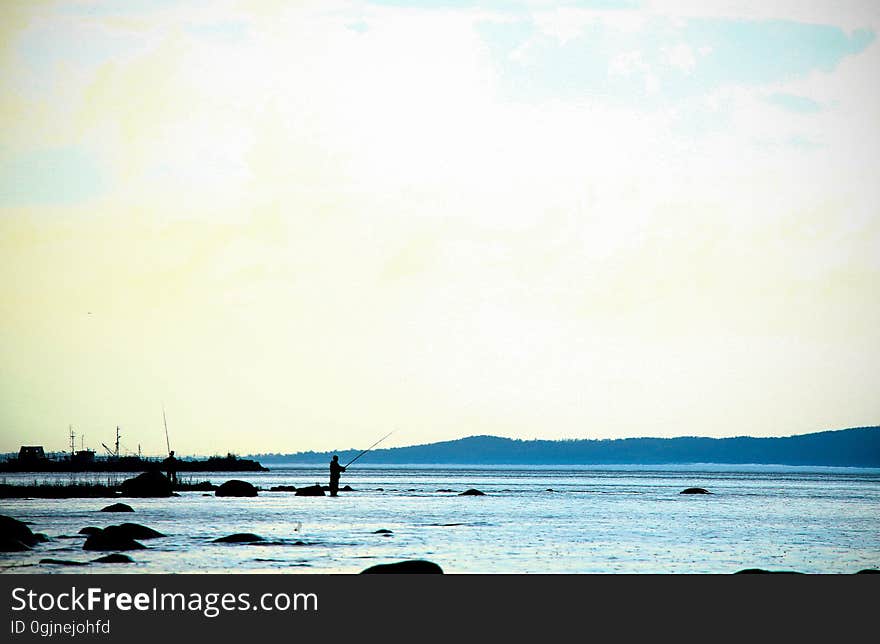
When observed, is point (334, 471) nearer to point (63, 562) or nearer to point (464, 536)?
point (464, 536)

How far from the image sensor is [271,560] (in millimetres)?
37000

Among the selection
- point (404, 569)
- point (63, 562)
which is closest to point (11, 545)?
point (63, 562)

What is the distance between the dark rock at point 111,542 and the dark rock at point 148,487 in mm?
36597

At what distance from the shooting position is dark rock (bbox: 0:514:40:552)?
38.6m

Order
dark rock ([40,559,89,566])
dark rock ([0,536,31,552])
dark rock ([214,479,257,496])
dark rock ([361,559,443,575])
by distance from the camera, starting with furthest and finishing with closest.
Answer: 1. dark rock ([214,479,257,496])
2. dark rock ([0,536,31,552])
3. dark rock ([40,559,89,566])
4. dark rock ([361,559,443,575])

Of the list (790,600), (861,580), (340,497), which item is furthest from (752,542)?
(340,497)

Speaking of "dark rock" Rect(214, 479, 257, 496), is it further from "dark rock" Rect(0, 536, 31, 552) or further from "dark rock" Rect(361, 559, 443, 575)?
"dark rock" Rect(361, 559, 443, 575)

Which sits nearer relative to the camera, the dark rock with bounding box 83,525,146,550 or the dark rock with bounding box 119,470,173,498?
the dark rock with bounding box 83,525,146,550

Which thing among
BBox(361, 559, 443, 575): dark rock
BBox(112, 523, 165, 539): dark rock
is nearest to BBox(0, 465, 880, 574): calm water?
BBox(112, 523, 165, 539): dark rock

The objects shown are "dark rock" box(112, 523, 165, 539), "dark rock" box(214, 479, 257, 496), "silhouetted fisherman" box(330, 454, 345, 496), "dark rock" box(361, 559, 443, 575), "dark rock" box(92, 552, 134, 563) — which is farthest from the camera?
"dark rock" box(214, 479, 257, 496)

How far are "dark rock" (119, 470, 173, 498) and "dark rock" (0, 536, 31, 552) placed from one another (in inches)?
1479

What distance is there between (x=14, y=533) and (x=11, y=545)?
49.1 inches

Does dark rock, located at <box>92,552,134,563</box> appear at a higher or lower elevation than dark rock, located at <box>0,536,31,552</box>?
lower

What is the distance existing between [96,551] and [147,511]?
24617mm
